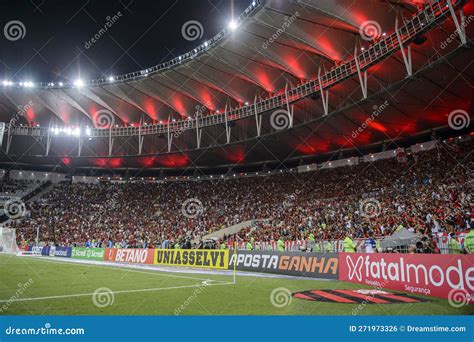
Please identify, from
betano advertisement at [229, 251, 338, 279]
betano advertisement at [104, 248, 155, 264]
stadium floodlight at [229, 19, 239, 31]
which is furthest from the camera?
stadium floodlight at [229, 19, 239, 31]

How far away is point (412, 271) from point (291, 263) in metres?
6.16

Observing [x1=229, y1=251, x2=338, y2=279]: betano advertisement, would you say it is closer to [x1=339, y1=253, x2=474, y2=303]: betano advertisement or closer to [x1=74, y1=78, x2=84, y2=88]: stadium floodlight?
[x1=339, y1=253, x2=474, y2=303]: betano advertisement

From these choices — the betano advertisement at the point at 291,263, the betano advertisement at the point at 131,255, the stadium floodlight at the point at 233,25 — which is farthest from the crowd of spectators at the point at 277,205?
the stadium floodlight at the point at 233,25

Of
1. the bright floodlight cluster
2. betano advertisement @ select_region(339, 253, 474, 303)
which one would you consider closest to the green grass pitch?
betano advertisement @ select_region(339, 253, 474, 303)

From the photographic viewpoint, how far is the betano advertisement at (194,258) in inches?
771

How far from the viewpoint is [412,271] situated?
10.2 m

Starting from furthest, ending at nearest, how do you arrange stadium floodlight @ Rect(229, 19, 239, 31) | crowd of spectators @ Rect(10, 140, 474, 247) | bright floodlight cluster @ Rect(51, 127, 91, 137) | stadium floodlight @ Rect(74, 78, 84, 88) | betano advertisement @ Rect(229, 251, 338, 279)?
bright floodlight cluster @ Rect(51, 127, 91, 137) → stadium floodlight @ Rect(74, 78, 84, 88) → stadium floodlight @ Rect(229, 19, 239, 31) → crowd of spectators @ Rect(10, 140, 474, 247) → betano advertisement @ Rect(229, 251, 338, 279)

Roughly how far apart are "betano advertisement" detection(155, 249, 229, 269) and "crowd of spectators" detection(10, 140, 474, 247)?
14.6 feet

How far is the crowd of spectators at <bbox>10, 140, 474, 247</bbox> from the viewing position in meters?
22.5

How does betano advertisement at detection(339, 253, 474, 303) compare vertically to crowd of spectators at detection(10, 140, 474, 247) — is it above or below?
below

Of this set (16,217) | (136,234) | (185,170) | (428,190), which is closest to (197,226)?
(136,234)

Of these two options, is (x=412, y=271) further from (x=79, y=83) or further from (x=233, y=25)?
(x=79, y=83)

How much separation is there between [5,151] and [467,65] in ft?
172

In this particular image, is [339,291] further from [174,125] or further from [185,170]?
[185,170]
